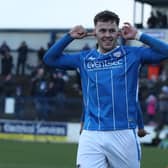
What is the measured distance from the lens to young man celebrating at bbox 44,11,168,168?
6812mm

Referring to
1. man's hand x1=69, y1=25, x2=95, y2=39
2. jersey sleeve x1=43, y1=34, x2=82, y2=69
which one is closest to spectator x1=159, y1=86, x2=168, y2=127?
jersey sleeve x1=43, y1=34, x2=82, y2=69

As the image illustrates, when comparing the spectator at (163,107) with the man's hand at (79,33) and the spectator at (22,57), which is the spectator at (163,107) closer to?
the spectator at (22,57)

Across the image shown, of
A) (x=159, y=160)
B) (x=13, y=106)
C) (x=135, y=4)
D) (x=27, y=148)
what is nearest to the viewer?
(x=159, y=160)

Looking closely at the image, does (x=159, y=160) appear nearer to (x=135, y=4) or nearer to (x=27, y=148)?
(x=27, y=148)

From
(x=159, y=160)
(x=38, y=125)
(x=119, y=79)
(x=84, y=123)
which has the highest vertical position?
(x=119, y=79)

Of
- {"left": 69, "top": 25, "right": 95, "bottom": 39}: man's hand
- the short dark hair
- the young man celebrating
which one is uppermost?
the short dark hair

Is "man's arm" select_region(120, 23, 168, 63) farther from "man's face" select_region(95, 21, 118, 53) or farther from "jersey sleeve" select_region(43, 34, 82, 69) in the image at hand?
"jersey sleeve" select_region(43, 34, 82, 69)

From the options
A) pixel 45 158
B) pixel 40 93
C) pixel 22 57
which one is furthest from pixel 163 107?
pixel 22 57

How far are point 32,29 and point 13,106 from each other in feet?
46.6

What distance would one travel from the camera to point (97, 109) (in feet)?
22.5

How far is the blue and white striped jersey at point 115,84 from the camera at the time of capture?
22.4ft

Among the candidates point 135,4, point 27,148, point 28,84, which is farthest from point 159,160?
point 135,4

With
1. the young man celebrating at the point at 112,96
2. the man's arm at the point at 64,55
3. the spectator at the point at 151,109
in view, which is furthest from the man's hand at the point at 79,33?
the spectator at the point at 151,109

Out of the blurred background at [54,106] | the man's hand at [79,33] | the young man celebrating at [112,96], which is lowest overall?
the blurred background at [54,106]
